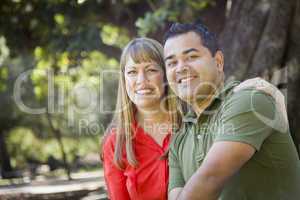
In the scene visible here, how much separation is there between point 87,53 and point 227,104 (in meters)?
5.06

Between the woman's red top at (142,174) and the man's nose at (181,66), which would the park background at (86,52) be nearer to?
the woman's red top at (142,174)

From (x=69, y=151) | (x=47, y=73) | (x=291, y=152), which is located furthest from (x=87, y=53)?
(x=69, y=151)

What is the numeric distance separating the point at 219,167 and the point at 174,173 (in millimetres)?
480

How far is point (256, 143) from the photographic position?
177cm

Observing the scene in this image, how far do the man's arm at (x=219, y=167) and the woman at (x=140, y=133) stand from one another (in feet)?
2.90

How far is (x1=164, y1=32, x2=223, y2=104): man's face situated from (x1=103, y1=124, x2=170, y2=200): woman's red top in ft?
2.09

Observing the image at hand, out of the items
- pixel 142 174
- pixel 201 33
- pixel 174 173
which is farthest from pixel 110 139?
pixel 201 33

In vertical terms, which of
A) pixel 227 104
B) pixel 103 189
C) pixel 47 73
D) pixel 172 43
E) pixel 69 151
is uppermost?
pixel 172 43

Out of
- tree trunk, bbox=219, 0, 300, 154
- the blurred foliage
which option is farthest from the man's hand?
the blurred foliage

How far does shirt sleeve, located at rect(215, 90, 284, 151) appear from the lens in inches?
69.6

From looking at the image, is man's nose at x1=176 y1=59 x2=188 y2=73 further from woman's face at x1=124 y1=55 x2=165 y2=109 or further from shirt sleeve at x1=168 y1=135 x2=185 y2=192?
woman's face at x1=124 y1=55 x2=165 y2=109

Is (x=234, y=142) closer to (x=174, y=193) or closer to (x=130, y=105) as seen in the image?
(x=174, y=193)

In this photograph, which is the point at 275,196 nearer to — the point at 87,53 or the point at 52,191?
the point at 52,191

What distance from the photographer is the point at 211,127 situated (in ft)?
6.52
